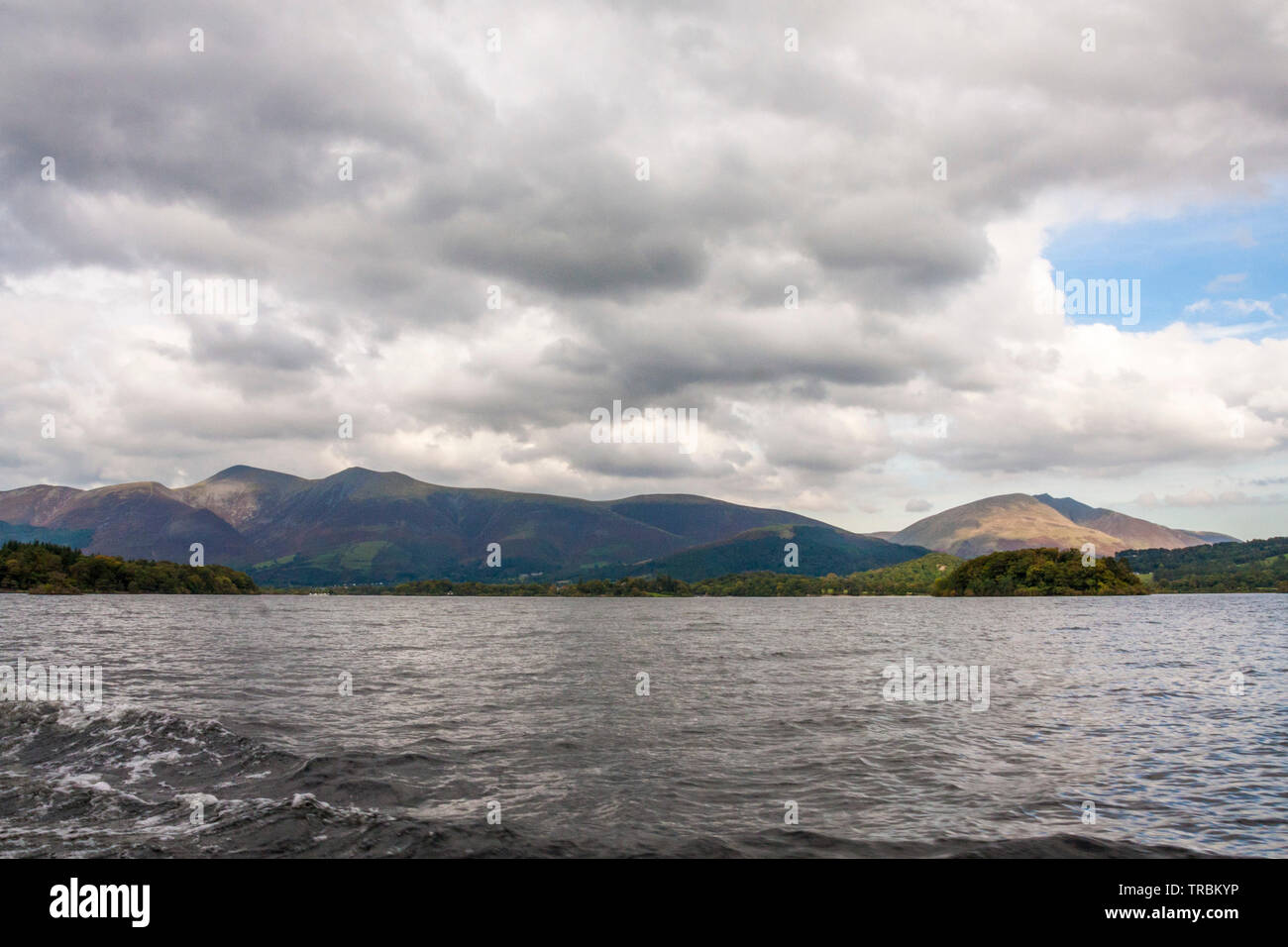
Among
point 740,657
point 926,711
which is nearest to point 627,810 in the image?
point 926,711

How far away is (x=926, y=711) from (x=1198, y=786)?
610 inches

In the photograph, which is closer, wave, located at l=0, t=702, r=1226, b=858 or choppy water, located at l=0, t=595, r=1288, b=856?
wave, located at l=0, t=702, r=1226, b=858

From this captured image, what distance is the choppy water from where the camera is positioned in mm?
19188

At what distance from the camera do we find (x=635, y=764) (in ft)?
89.5

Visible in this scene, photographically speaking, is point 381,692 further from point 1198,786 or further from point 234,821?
point 1198,786

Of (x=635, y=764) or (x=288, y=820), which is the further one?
(x=635, y=764)

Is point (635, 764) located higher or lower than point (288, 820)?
lower

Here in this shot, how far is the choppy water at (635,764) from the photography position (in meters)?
19.2

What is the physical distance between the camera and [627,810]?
70.4ft

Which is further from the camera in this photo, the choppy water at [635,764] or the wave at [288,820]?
the choppy water at [635,764]
